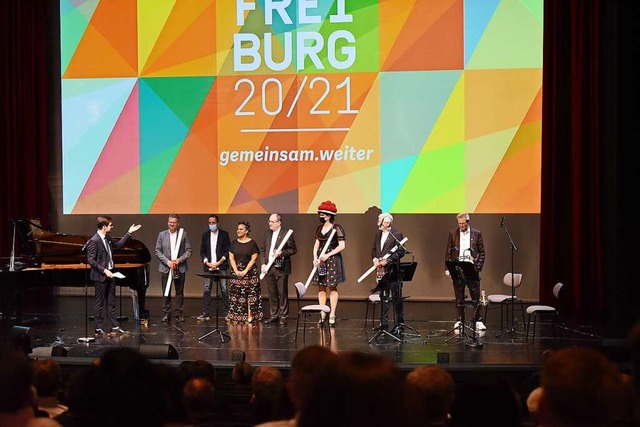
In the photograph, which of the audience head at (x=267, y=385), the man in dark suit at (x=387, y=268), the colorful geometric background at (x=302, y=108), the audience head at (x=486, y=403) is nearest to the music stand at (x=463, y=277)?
the man in dark suit at (x=387, y=268)

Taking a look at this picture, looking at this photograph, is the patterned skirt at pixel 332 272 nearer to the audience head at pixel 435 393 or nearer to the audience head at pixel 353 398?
the audience head at pixel 435 393

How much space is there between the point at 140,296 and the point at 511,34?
6308mm

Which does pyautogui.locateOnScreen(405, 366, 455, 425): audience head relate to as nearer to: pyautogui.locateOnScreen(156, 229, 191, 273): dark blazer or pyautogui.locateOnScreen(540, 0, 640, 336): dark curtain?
pyautogui.locateOnScreen(156, 229, 191, 273): dark blazer

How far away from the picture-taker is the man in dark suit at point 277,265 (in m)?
10.9

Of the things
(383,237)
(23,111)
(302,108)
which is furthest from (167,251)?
(23,111)

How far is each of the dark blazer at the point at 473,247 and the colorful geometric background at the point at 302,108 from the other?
72.7 inches

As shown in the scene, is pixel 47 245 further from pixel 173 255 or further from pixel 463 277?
pixel 463 277

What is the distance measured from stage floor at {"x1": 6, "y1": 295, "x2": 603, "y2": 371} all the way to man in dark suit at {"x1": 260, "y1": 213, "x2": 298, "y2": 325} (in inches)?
10.1

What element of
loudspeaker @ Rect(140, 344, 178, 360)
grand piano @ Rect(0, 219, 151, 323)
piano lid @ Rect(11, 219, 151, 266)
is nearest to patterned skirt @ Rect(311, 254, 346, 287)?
grand piano @ Rect(0, 219, 151, 323)

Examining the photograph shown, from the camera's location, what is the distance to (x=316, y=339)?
9.66 metres

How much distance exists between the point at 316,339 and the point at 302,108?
13.0 feet

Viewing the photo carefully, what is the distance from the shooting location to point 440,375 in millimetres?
2889

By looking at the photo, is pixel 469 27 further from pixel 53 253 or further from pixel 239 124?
pixel 53 253

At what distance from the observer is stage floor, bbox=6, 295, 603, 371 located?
28.1 ft
